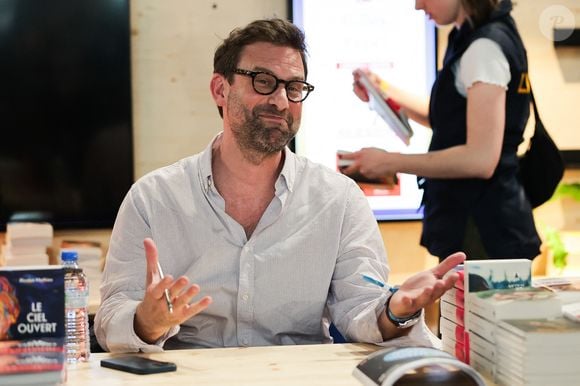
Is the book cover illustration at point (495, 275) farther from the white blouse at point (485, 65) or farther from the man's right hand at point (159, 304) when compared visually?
the white blouse at point (485, 65)

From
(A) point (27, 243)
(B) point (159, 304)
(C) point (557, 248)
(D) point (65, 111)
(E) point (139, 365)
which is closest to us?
(E) point (139, 365)

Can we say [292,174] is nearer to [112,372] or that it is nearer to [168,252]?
[168,252]

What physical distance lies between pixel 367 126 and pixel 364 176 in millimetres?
952

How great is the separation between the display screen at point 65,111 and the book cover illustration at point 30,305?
2198 mm

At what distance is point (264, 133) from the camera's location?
89.3 inches

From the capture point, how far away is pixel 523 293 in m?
1.59

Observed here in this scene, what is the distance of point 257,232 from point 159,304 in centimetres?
48

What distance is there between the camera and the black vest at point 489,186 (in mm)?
2699

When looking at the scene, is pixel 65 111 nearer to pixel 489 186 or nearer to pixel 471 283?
pixel 489 186

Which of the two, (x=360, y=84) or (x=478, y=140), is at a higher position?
(x=360, y=84)

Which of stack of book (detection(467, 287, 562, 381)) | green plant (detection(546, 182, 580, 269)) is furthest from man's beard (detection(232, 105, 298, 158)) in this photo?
green plant (detection(546, 182, 580, 269))

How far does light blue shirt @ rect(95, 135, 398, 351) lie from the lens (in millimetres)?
2129

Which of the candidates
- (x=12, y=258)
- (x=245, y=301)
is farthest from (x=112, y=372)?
(x=12, y=258)

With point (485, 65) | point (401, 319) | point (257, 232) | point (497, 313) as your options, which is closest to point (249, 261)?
point (257, 232)
